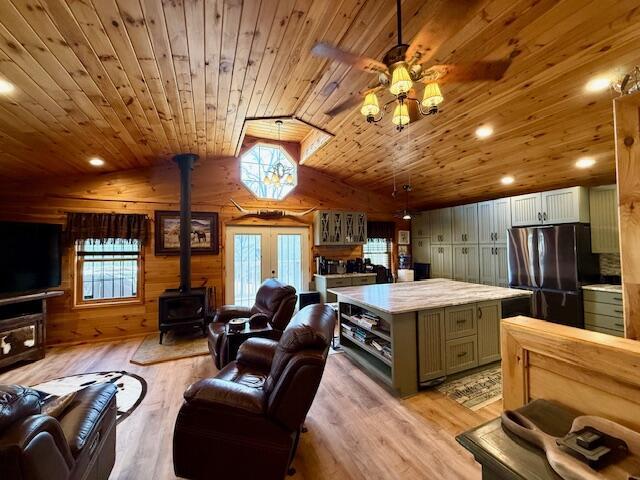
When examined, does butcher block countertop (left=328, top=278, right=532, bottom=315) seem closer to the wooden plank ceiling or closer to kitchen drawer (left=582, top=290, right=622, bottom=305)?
kitchen drawer (left=582, top=290, right=622, bottom=305)

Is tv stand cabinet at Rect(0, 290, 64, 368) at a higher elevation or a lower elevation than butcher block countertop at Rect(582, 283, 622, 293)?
lower

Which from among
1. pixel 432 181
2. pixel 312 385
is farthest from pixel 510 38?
pixel 432 181

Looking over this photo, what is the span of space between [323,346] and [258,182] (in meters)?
4.50

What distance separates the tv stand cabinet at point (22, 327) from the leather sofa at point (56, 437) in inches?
109

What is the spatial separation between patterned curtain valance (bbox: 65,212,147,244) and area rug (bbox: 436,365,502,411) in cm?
489

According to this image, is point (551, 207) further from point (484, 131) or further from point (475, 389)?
point (475, 389)

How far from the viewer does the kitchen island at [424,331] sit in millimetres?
2686

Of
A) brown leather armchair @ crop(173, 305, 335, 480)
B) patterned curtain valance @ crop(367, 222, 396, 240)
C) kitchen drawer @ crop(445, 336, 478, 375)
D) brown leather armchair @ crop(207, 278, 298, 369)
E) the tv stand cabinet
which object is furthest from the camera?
patterned curtain valance @ crop(367, 222, 396, 240)

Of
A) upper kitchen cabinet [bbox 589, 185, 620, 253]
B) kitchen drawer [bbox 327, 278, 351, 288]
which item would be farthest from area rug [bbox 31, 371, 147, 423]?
upper kitchen cabinet [bbox 589, 185, 620, 253]

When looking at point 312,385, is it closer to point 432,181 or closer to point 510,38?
point 510,38

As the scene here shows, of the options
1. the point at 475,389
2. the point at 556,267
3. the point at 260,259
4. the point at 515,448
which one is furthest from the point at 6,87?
the point at 556,267

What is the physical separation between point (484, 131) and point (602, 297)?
9.11 feet

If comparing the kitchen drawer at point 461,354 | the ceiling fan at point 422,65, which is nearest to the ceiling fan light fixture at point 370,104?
the ceiling fan at point 422,65

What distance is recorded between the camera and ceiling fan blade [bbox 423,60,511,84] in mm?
1808
